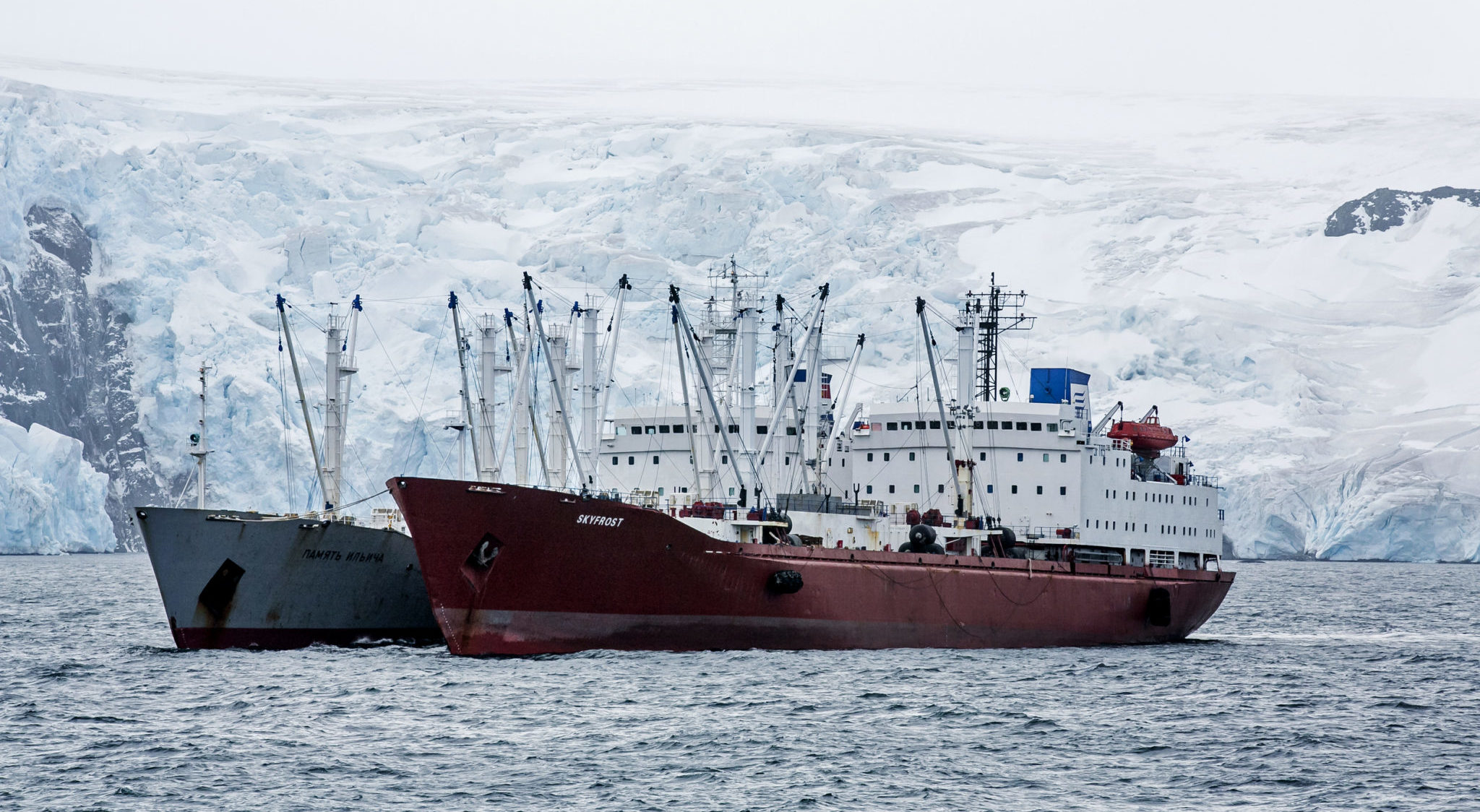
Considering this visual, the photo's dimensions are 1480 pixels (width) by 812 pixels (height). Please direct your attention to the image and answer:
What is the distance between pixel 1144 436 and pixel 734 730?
23.7 m

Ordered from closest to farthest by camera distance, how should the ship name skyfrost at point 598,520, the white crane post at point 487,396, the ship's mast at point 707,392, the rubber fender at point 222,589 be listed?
the ship name skyfrost at point 598,520 < the rubber fender at point 222,589 < the ship's mast at point 707,392 < the white crane post at point 487,396

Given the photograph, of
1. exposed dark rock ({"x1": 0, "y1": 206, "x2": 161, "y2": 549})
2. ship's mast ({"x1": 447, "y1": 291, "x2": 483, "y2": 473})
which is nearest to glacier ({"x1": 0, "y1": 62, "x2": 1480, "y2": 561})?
exposed dark rock ({"x1": 0, "y1": 206, "x2": 161, "y2": 549})

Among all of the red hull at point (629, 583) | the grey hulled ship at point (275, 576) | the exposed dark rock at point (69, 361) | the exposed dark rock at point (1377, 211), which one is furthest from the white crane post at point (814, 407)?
the exposed dark rock at point (1377, 211)

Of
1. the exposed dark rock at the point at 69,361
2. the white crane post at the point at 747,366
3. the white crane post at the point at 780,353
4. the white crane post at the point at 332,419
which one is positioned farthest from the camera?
the exposed dark rock at the point at 69,361

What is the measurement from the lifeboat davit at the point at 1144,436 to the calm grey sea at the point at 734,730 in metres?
8.19

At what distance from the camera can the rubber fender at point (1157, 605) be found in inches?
1628

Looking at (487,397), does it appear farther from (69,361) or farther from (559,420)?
(69,361)

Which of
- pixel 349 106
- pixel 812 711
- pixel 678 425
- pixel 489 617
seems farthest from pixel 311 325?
pixel 812 711

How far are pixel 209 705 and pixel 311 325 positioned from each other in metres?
59.2

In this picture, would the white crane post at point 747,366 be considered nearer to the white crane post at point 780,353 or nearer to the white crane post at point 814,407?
the white crane post at point 814,407

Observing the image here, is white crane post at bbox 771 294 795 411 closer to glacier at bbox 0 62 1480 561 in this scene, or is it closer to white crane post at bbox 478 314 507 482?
white crane post at bbox 478 314 507 482

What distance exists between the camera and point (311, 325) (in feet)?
273

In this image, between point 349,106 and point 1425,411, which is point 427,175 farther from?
point 1425,411

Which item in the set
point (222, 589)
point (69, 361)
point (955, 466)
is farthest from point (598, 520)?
point (69, 361)
